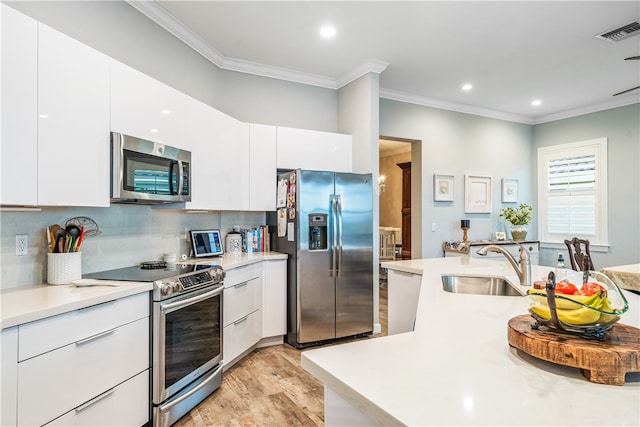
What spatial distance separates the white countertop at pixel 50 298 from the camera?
1463mm

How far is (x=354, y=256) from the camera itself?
12.3 feet

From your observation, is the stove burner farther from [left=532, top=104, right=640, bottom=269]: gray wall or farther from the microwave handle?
[left=532, top=104, right=640, bottom=269]: gray wall

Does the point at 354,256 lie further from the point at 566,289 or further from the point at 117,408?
the point at 566,289

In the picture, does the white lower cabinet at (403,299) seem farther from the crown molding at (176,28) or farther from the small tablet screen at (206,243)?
the crown molding at (176,28)

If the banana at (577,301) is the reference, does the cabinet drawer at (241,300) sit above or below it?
below

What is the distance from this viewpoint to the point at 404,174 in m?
7.58

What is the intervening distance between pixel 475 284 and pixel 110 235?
8.14 ft

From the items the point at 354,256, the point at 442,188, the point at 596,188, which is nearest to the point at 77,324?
the point at 354,256

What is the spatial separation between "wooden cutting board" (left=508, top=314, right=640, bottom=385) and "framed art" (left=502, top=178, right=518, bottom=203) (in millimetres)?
5257

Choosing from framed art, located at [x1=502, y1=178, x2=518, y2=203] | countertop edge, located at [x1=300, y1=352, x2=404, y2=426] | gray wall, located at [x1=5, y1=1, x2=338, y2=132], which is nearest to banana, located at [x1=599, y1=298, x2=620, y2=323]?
countertop edge, located at [x1=300, y1=352, x2=404, y2=426]

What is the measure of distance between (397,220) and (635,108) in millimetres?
4985

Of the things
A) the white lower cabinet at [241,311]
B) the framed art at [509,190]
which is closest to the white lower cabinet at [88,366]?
the white lower cabinet at [241,311]

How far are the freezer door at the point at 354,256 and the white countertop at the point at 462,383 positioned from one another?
2410 millimetres

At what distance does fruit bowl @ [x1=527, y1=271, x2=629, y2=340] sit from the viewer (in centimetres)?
94
